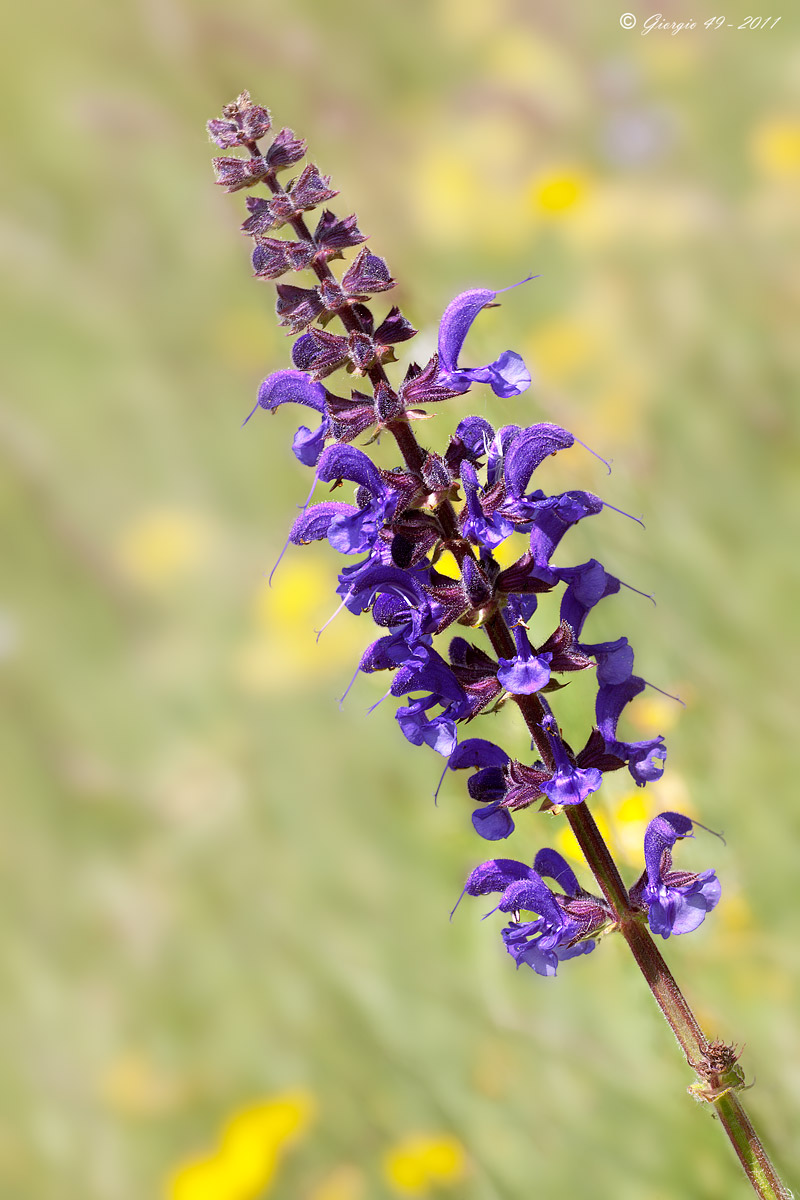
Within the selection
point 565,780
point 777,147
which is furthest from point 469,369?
point 777,147

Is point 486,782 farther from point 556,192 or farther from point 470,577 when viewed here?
point 556,192

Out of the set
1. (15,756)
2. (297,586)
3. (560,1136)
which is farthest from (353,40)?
(560,1136)

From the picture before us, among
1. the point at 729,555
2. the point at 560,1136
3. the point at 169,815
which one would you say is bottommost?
the point at 560,1136

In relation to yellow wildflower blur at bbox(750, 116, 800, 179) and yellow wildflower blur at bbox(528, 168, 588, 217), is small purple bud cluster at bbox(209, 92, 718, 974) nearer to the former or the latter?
yellow wildflower blur at bbox(528, 168, 588, 217)

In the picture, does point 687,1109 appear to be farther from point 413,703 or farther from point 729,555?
point 729,555

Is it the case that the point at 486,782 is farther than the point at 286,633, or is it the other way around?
the point at 286,633

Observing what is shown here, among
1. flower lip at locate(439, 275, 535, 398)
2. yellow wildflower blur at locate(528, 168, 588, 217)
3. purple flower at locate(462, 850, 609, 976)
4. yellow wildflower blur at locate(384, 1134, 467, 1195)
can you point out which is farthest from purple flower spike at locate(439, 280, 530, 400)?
yellow wildflower blur at locate(528, 168, 588, 217)

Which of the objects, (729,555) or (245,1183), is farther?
(729,555)
